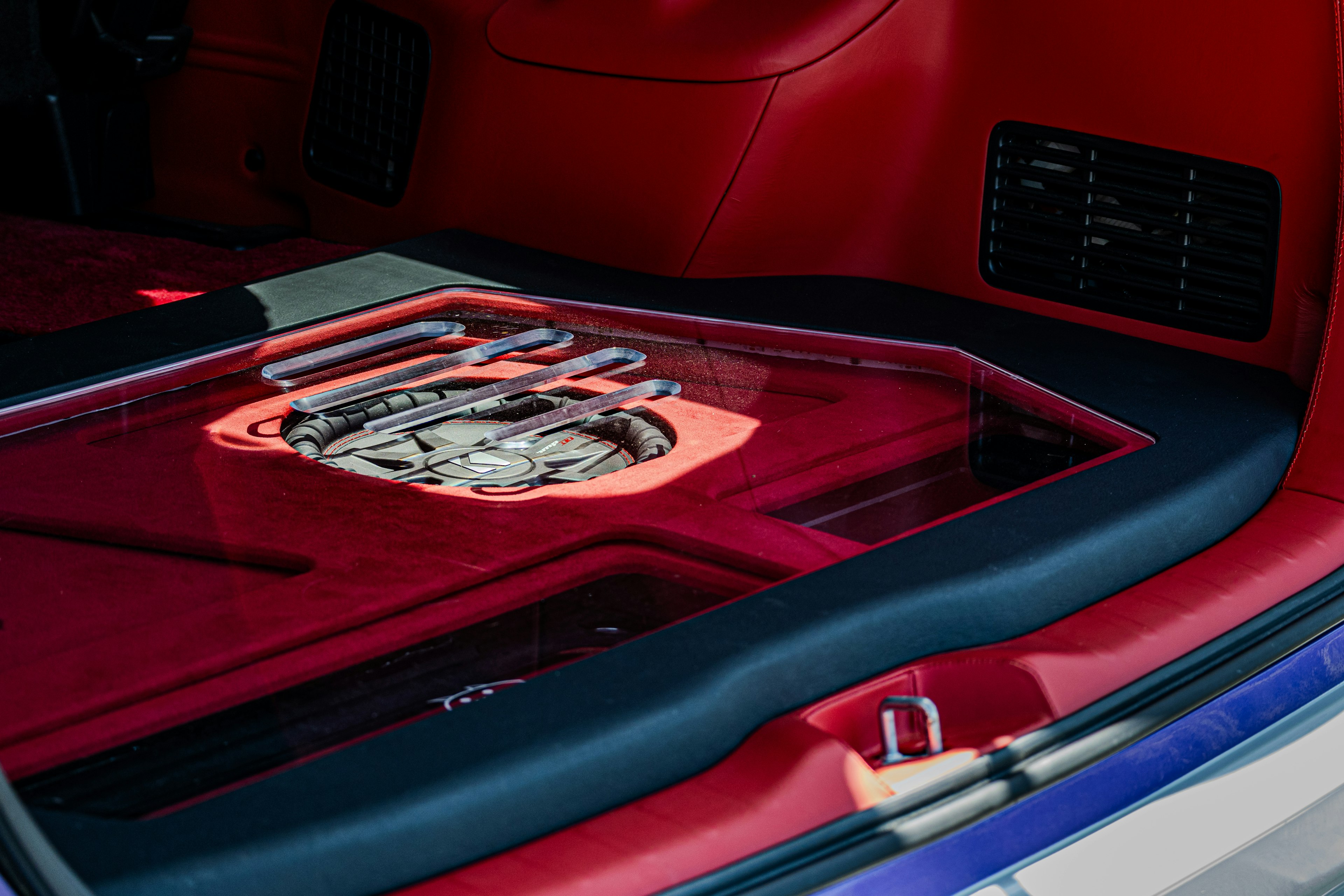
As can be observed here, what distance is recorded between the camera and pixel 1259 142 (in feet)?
3.75

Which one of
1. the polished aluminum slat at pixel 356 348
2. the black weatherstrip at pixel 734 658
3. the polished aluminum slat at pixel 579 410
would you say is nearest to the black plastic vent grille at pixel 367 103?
the polished aluminum slat at pixel 356 348

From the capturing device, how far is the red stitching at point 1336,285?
3.36ft

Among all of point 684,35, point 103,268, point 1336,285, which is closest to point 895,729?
point 1336,285

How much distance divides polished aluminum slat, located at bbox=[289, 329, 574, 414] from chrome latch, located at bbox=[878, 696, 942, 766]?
66 cm

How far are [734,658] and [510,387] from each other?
0.57m

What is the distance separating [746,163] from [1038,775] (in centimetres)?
87

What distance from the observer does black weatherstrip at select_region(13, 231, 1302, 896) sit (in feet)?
1.93

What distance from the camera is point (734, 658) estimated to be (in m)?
0.72

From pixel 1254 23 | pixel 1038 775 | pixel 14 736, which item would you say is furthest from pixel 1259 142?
pixel 14 736

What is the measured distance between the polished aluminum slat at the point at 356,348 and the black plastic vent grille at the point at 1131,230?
0.56m

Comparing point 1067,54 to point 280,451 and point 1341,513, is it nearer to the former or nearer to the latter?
point 1341,513

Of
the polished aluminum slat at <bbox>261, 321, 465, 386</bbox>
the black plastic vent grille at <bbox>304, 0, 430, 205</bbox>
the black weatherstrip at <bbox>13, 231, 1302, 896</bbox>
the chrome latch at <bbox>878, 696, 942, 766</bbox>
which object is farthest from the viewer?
the black plastic vent grille at <bbox>304, 0, 430, 205</bbox>

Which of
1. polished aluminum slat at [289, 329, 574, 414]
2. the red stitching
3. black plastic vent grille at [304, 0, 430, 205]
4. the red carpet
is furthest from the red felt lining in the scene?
the red carpet

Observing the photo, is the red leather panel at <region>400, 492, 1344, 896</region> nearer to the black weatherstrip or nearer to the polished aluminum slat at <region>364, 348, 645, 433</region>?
the black weatherstrip
